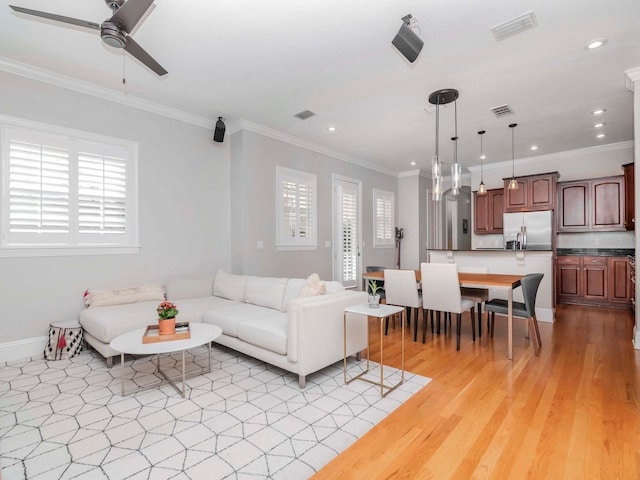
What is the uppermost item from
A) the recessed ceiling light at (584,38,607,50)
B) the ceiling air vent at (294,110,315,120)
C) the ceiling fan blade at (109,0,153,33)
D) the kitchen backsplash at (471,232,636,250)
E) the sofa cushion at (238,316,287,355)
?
the ceiling air vent at (294,110,315,120)

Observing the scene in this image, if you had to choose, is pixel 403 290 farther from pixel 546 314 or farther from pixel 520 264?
pixel 546 314

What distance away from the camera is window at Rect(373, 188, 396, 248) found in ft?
24.3

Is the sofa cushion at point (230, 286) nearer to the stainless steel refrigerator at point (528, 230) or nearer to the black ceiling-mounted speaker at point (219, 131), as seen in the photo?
the black ceiling-mounted speaker at point (219, 131)

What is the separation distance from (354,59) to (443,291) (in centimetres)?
267

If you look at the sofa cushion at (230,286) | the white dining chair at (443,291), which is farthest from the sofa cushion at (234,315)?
the white dining chair at (443,291)

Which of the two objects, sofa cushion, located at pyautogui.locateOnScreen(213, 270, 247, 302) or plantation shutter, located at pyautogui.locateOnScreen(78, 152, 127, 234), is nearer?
plantation shutter, located at pyautogui.locateOnScreen(78, 152, 127, 234)

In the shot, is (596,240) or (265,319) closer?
(265,319)

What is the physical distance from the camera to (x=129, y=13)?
2.09 m

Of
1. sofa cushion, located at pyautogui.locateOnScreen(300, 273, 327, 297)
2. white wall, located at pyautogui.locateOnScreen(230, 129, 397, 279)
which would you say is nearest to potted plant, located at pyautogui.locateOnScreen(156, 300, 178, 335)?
sofa cushion, located at pyautogui.locateOnScreen(300, 273, 327, 297)

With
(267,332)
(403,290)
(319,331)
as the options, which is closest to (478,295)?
(403,290)

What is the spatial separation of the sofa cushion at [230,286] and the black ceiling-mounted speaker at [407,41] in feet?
10.0

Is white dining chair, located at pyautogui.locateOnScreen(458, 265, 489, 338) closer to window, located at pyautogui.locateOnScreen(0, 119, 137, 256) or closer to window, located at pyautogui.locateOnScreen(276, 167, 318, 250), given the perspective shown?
window, located at pyautogui.locateOnScreen(276, 167, 318, 250)

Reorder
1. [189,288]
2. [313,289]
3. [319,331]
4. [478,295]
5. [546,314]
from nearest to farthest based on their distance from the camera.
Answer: [319,331] → [313,289] → [478,295] → [189,288] → [546,314]

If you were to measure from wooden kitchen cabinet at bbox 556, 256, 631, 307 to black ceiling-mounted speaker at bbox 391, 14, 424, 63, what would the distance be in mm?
5707
